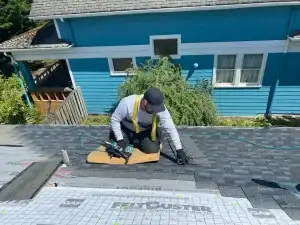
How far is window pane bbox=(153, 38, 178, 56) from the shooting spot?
7.92 metres

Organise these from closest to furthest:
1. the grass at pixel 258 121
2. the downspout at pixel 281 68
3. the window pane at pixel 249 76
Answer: the downspout at pixel 281 68 → the window pane at pixel 249 76 → the grass at pixel 258 121

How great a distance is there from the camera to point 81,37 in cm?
820

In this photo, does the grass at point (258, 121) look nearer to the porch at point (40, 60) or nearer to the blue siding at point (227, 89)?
the blue siding at point (227, 89)

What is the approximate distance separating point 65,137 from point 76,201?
2879 millimetres

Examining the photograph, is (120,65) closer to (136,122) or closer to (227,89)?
(227,89)

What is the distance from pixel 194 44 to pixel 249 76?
2302 mm

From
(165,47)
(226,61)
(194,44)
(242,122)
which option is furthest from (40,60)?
(242,122)

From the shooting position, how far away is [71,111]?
344 inches

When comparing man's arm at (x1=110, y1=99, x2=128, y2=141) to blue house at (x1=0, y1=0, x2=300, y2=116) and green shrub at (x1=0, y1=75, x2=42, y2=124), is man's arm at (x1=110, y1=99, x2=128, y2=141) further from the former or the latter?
green shrub at (x1=0, y1=75, x2=42, y2=124)

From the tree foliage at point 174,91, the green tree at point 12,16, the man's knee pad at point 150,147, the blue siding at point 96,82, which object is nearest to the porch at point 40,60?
the blue siding at point 96,82

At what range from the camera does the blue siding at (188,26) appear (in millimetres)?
7059

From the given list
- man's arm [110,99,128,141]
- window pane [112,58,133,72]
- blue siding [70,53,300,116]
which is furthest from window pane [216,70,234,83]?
man's arm [110,99,128,141]

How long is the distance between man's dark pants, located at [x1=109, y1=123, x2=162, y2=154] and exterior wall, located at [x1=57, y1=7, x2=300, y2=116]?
462 centimetres

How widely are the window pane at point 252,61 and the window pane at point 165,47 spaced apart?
2.33m
